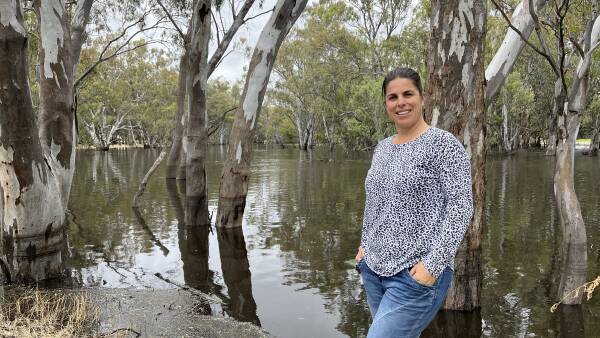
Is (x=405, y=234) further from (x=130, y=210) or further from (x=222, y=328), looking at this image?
(x=130, y=210)

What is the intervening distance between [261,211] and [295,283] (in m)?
5.97

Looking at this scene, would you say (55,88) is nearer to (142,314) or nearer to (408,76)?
(142,314)

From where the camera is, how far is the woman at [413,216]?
207cm

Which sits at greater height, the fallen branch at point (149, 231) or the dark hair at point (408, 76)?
the dark hair at point (408, 76)

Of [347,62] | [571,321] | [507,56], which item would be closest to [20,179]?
[507,56]

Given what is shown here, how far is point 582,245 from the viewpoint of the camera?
5344 millimetres

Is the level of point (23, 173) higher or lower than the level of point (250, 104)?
lower

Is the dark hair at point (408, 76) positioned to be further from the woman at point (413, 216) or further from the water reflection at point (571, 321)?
the water reflection at point (571, 321)

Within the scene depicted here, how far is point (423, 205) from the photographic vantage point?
7.08 feet

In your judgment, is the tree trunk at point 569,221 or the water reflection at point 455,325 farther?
the tree trunk at point 569,221

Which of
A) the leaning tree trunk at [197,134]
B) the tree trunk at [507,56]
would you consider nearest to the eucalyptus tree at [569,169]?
the tree trunk at [507,56]

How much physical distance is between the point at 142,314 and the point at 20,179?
6.72ft

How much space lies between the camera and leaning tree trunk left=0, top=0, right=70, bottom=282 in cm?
505

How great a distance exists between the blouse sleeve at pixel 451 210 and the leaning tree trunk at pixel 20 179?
473cm
